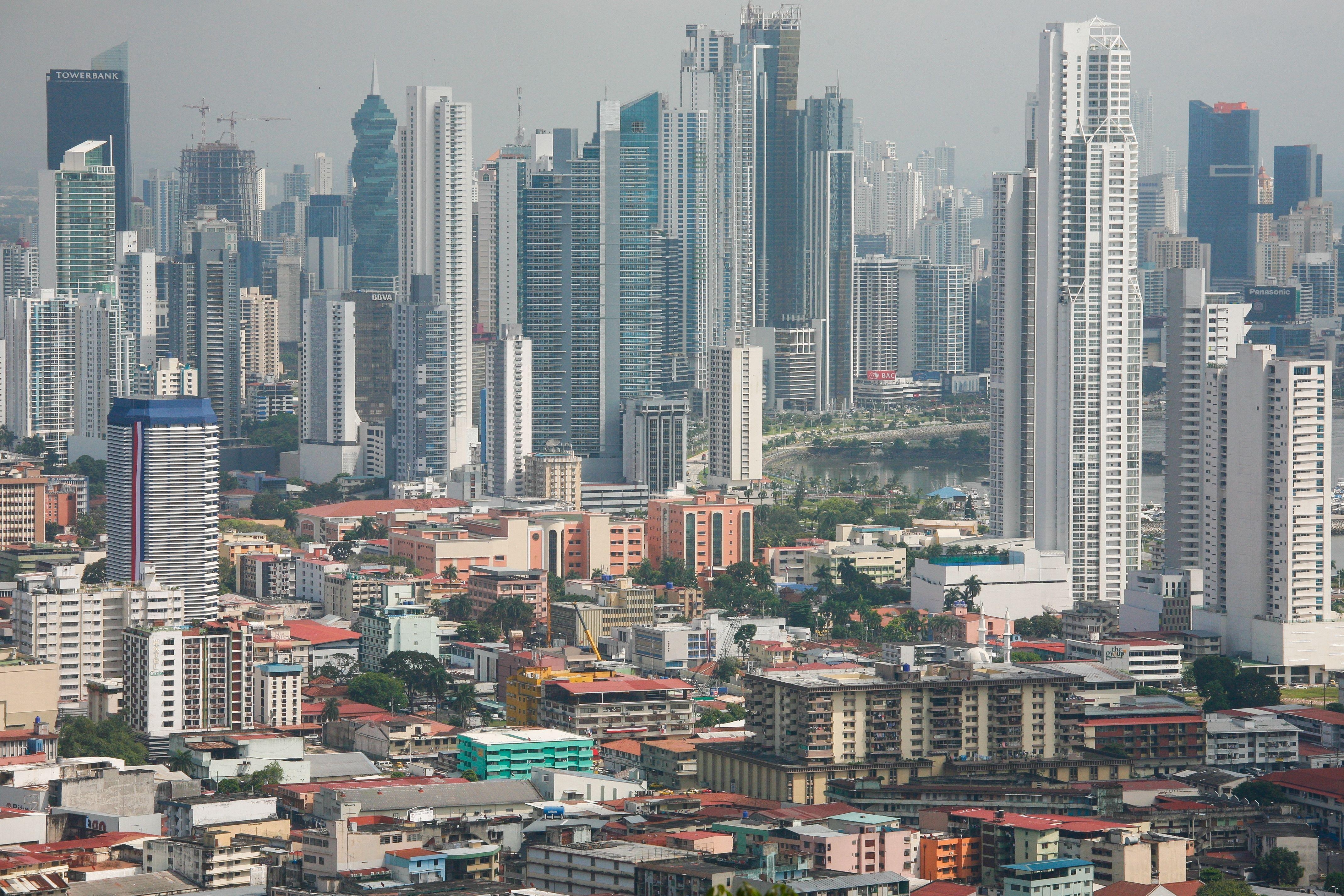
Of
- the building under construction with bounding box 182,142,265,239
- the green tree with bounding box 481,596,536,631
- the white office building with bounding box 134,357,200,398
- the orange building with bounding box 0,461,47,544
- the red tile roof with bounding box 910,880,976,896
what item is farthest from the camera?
the building under construction with bounding box 182,142,265,239

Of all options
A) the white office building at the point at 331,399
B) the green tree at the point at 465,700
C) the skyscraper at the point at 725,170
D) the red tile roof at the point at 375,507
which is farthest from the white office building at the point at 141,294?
the green tree at the point at 465,700

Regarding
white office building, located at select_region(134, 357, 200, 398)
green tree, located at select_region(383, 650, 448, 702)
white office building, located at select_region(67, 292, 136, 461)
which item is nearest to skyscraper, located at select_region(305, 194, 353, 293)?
white office building, located at select_region(67, 292, 136, 461)

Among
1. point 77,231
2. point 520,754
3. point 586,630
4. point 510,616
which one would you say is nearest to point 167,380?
point 77,231

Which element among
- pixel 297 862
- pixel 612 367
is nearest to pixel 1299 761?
pixel 297 862

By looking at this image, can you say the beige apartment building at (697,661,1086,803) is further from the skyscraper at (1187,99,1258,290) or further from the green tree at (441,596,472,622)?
the skyscraper at (1187,99,1258,290)

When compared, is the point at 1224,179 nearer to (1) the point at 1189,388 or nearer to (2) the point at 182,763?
(1) the point at 1189,388

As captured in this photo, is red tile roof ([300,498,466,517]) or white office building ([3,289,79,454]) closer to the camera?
red tile roof ([300,498,466,517])

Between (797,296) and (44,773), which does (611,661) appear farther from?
(797,296)
